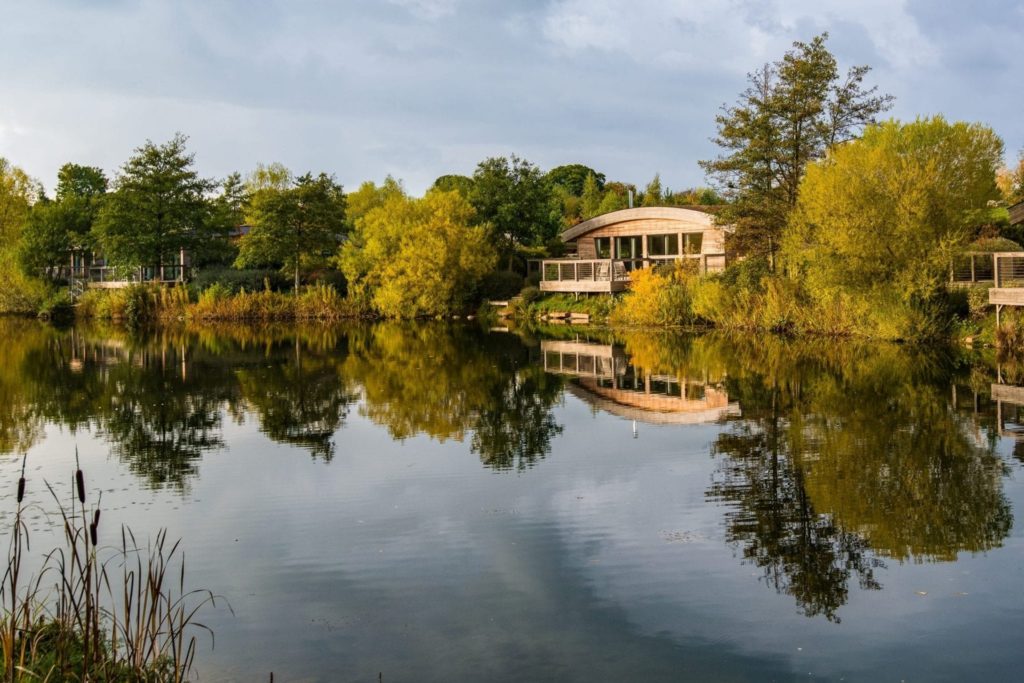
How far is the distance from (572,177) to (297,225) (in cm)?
4321

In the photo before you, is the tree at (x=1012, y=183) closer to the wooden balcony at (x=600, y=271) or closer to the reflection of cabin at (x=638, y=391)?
the wooden balcony at (x=600, y=271)

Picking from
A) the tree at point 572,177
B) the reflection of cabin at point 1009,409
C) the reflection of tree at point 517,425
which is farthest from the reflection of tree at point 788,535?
the tree at point 572,177

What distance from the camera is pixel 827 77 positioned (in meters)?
34.3

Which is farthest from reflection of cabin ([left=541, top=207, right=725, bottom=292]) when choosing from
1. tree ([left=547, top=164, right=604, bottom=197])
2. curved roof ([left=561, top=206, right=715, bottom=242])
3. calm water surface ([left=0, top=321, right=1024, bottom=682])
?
tree ([left=547, top=164, right=604, bottom=197])

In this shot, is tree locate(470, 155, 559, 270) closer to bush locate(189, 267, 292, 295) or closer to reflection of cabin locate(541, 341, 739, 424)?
bush locate(189, 267, 292, 295)

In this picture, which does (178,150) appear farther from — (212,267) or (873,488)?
(873,488)

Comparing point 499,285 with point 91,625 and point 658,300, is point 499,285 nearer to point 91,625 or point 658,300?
point 658,300

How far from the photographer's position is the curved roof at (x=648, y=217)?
1722 inches

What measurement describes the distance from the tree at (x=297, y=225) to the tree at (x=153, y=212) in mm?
3662

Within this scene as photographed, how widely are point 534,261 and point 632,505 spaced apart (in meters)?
39.9

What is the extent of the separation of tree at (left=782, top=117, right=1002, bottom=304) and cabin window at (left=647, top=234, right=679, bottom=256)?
15562 millimetres

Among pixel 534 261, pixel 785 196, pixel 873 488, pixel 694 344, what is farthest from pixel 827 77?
pixel 873 488

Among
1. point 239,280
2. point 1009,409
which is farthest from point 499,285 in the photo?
point 1009,409

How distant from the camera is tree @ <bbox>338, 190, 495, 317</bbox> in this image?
45.7 metres
